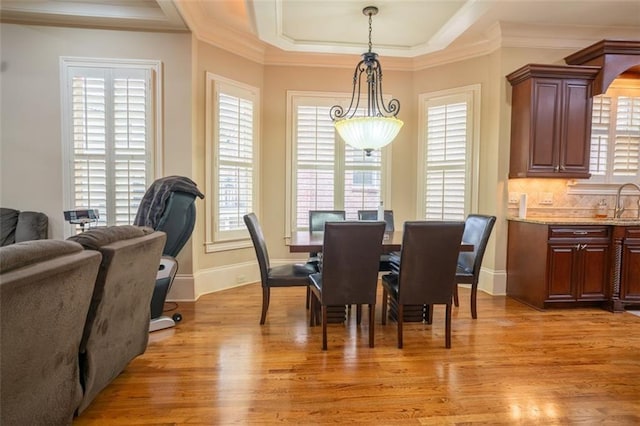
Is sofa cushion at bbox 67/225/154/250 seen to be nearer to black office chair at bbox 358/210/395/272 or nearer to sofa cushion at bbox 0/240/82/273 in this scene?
sofa cushion at bbox 0/240/82/273

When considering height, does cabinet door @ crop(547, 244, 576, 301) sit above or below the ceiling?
below

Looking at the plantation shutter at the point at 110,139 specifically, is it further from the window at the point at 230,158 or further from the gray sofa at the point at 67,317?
the gray sofa at the point at 67,317

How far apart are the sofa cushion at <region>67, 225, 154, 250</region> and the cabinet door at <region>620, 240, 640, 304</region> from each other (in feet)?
14.4

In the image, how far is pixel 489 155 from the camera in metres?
4.23

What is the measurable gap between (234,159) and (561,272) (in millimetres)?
3756

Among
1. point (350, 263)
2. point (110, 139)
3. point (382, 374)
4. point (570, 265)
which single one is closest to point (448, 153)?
point (570, 265)

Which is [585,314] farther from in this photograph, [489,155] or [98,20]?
[98,20]

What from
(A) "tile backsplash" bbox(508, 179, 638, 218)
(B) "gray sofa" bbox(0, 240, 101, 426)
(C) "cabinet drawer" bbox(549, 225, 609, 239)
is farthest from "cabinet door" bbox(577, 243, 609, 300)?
(B) "gray sofa" bbox(0, 240, 101, 426)

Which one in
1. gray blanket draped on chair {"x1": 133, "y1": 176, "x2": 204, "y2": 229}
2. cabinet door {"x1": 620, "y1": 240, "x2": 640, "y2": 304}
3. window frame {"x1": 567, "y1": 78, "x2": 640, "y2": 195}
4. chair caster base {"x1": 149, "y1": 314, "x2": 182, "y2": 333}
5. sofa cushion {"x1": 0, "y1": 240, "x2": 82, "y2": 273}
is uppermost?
window frame {"x1": 567, "y1": 78, "x2": 640, "y2": 195}

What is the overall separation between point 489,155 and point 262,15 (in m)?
2.95

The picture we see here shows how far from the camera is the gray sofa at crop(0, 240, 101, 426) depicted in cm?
128

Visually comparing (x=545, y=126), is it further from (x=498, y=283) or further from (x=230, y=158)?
(x=230, y=158)

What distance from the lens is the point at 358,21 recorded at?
12.4 feet

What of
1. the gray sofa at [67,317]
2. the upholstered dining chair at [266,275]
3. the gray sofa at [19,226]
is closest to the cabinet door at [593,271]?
the upholstered dining chair at [266,275]
